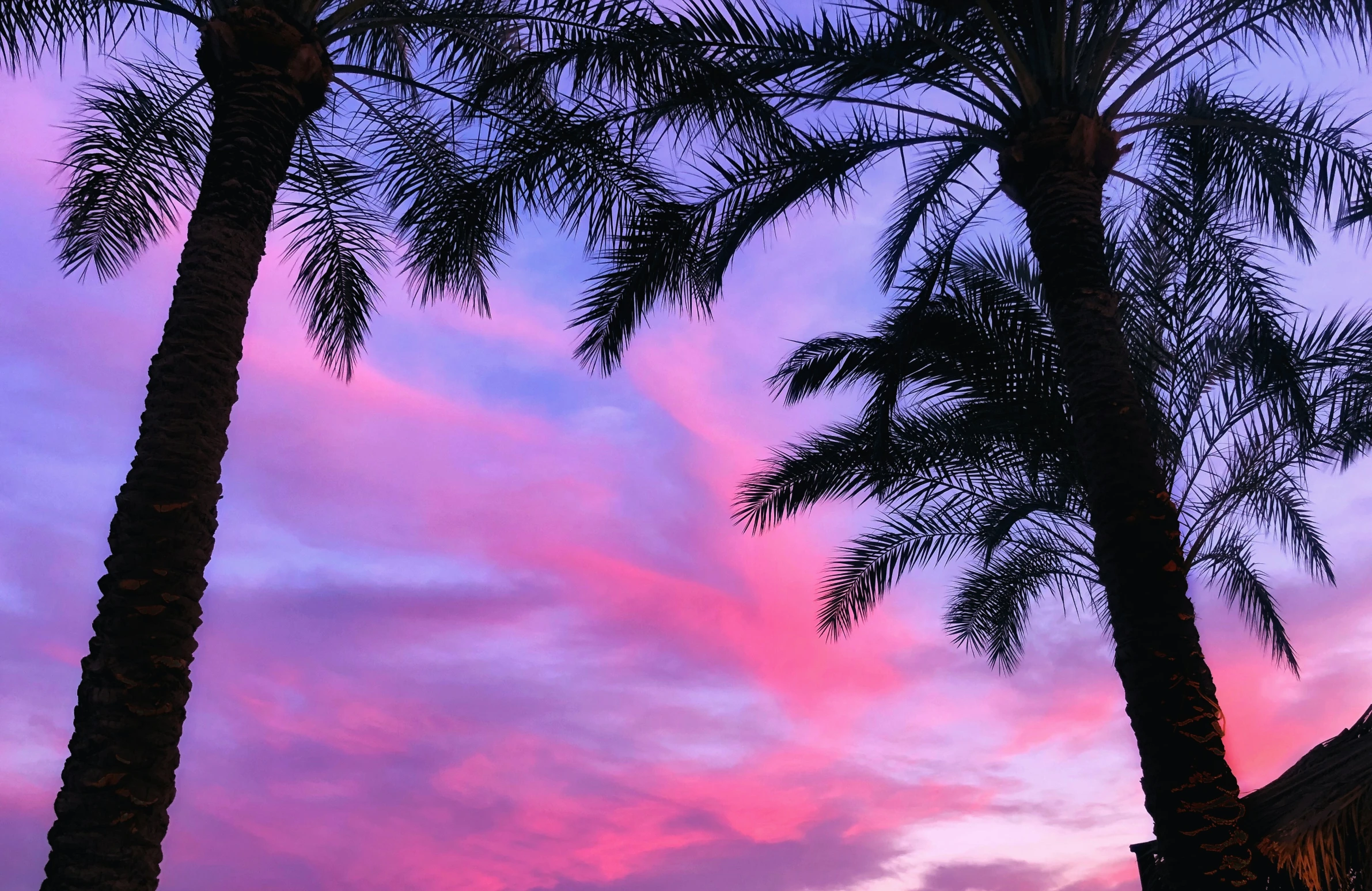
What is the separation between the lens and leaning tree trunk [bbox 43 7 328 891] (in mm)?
4891

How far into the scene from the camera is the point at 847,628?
13797mm

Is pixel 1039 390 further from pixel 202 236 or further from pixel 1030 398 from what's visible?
pixel 202 236

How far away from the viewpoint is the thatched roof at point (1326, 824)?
5348mm

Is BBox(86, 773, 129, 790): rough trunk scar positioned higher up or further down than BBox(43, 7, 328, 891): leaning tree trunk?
further down

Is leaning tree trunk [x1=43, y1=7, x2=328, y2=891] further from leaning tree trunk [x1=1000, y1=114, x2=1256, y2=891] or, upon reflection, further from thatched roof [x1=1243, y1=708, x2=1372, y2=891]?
thatched roof [x1=1243, y1=708, x2=1372, y2=891]

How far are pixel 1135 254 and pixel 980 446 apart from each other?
244 centimetres

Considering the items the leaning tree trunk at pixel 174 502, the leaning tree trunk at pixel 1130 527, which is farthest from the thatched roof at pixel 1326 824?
the leaning tree trunk at pixel 174 502

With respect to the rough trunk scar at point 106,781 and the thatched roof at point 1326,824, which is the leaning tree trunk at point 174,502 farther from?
the thatched roof at point 1326,824

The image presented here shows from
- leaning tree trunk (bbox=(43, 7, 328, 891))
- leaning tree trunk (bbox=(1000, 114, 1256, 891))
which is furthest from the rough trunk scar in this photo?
leaning tree trunk (bbox=(1000, 114, 1256, 891))

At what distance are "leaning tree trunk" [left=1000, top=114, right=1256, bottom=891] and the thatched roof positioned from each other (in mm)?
222

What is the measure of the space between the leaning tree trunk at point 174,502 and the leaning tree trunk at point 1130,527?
4.92 metres

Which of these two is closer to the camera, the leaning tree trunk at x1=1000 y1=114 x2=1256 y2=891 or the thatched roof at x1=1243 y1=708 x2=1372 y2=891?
the thatched roof at x1=1243 y1=708 x2=1372 y2=891

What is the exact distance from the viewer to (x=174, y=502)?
5.46 meters

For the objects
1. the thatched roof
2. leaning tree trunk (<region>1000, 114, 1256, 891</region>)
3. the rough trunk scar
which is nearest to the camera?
the rough trunk scar
